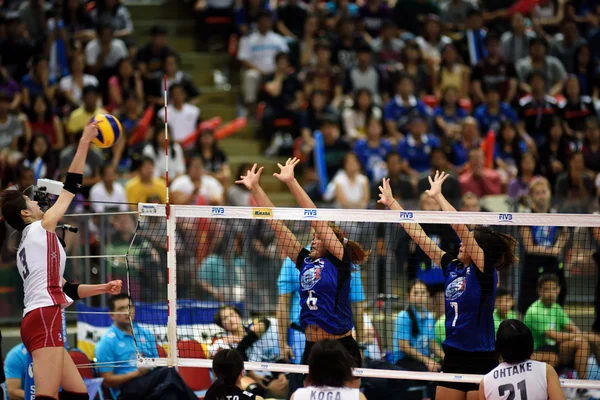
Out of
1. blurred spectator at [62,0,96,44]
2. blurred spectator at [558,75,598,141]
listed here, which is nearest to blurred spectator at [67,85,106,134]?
blurred spectator at [62,0,96,44]

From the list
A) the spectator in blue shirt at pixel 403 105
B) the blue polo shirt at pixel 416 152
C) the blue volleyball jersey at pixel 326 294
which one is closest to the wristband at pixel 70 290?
the blue volleyball jersey at pixel 326 294

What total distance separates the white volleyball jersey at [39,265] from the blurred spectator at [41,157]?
6908mm

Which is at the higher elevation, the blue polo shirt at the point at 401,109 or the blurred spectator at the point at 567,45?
the blurred spectator at the point at 567,45

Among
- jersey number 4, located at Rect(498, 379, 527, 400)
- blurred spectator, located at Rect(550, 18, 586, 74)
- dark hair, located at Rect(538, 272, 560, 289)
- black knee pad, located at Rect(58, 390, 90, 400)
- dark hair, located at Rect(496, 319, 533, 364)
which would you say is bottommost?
black knee pad, located at Rect(58, 390, 90, 400)

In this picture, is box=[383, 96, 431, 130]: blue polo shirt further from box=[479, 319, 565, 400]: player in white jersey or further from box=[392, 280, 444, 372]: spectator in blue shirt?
box=[479, 319, 565, 400]: player in white jersey

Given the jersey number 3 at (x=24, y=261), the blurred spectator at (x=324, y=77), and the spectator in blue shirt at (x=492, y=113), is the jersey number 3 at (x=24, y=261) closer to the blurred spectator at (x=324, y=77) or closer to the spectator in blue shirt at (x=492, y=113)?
the blurred spectator at (x=324, y=77)

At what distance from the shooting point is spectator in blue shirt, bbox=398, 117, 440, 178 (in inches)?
624

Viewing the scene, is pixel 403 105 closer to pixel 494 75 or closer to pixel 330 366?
pixel 494 75

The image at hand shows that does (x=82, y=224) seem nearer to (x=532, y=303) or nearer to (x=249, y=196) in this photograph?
(x=249, y=196)

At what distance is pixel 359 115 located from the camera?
1703 cm

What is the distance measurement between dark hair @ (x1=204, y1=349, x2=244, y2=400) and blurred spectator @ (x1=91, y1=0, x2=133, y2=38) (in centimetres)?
1261

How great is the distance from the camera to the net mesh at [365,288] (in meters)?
9.02

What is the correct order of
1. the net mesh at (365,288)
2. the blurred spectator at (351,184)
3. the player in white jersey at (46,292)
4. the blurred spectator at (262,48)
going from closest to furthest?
the player in white jersey at (46,292) < the net mesh at (365,288) < the blurred spectator at (351,184) < the blurred spectator at (262,48)

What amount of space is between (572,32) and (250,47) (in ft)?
23.2
